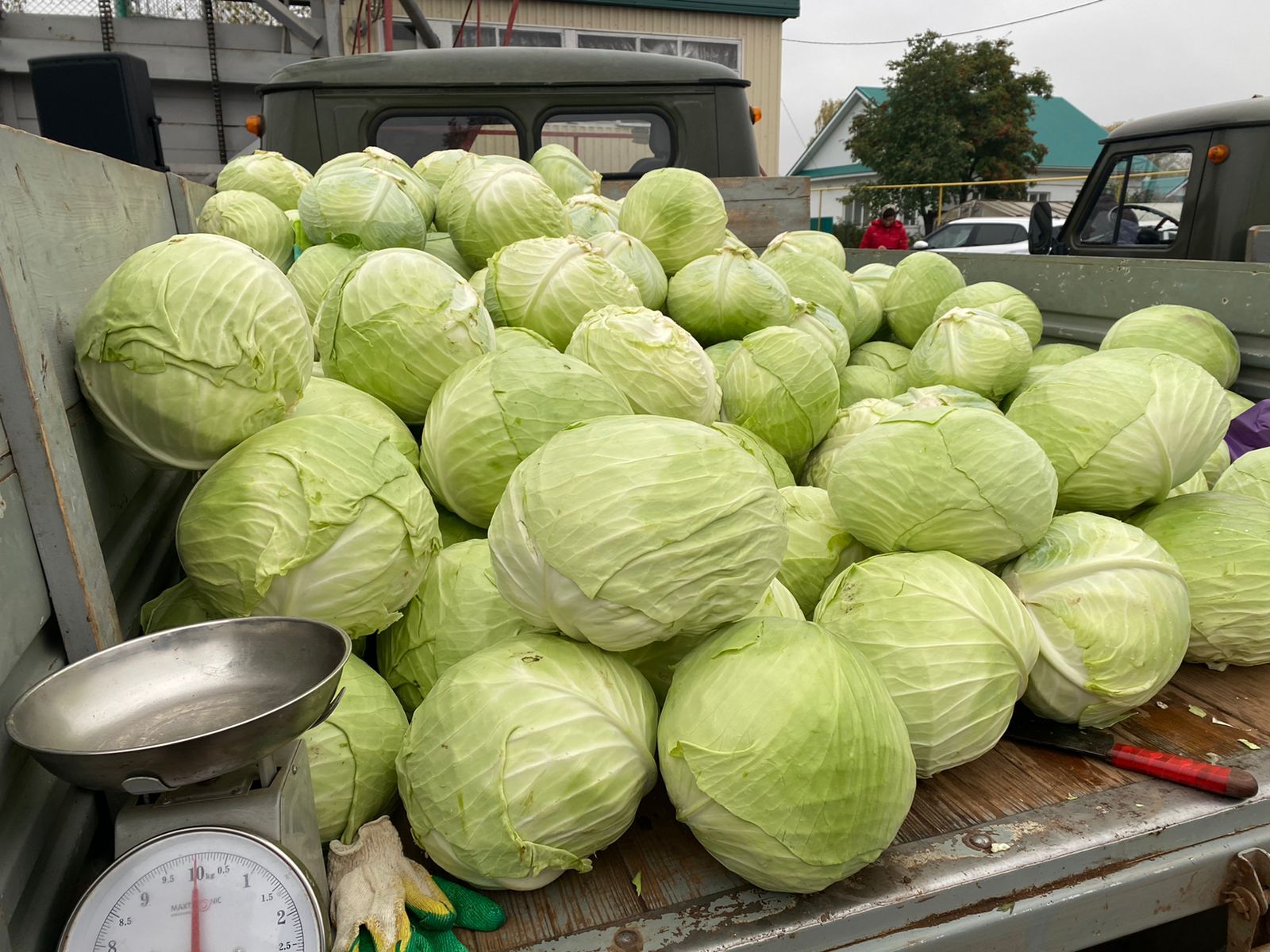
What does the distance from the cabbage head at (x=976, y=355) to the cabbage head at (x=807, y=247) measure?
69 centimetres

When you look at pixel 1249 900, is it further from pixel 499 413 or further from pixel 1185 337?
pixel 1185 337

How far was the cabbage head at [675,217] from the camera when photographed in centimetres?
348

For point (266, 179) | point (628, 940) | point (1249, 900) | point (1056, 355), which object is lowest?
point (1249, 900)

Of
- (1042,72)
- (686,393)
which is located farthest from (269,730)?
(1042,72)

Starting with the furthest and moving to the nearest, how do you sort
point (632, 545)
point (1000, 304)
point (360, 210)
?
point (1000, 304) → point (360, 210) → point (632, 545)

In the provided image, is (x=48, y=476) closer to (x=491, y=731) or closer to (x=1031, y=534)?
(x=491, y=731)

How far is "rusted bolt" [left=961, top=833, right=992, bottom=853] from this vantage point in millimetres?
1502

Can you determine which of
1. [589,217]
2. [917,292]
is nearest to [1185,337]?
[917,292]

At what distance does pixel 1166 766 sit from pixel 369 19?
10302 millimetres

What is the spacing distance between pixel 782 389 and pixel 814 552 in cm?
65

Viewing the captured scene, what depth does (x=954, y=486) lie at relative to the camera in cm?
188

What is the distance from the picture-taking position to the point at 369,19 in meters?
9.21

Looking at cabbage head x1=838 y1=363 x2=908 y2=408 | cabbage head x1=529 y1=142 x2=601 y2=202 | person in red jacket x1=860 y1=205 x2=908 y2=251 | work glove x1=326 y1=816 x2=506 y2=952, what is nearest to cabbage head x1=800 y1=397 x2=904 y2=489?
cabbage head x1=838 y1=363 x2=908 y2=408

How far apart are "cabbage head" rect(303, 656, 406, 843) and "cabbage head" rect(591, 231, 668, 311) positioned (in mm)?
1920
